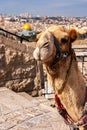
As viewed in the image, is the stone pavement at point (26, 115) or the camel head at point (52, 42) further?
the stone pavement at point (26, 115)

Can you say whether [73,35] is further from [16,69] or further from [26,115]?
[16,69]

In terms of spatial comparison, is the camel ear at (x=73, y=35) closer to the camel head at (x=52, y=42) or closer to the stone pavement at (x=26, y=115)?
the camel head at (x=52, y=42)

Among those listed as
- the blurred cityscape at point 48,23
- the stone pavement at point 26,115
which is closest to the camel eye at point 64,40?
the blurred cityscape at point 48,23

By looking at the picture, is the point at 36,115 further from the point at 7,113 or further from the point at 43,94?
the point at 43,94

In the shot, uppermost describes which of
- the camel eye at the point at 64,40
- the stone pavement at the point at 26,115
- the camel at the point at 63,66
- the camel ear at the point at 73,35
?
the camel ear at the point at 73,35

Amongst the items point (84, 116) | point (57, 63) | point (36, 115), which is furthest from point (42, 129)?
point (57, 63)

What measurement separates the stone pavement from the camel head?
5.38ft

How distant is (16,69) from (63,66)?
383 centimetres

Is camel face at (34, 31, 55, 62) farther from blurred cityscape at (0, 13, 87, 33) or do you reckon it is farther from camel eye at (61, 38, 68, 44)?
blurred cityscape at (0, 13, 87, 33)

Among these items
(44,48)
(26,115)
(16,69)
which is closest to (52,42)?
(44,48)

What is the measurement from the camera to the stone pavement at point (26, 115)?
3.45 meters

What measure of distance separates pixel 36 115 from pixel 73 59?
6.99ft

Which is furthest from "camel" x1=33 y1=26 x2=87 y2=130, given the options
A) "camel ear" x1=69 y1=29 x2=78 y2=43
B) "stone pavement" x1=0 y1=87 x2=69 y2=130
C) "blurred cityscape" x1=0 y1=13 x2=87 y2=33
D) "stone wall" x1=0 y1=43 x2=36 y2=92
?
"stone wall" x1=0 y1=43 x2=36 y2=92

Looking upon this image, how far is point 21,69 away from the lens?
5.50 meters
